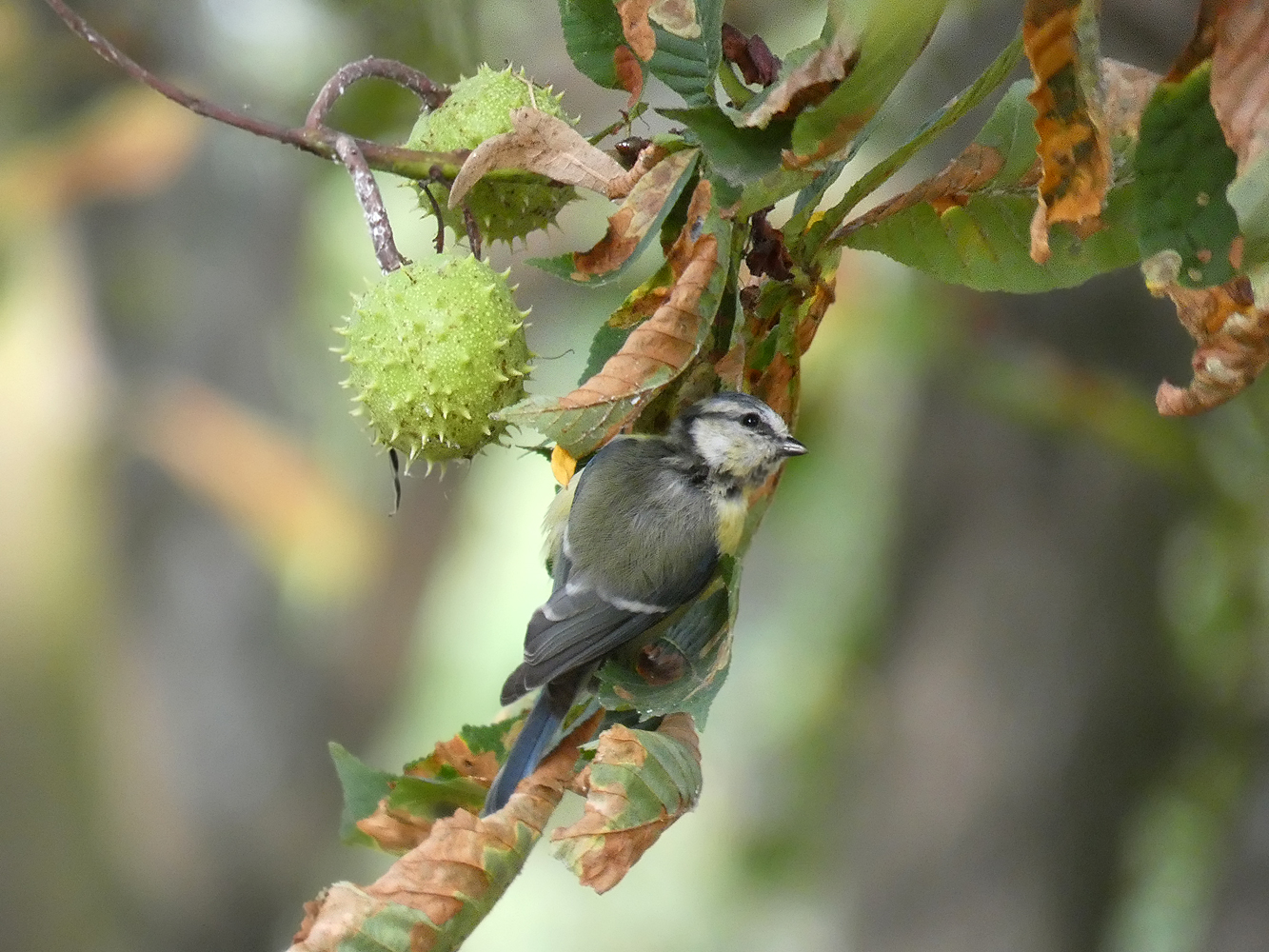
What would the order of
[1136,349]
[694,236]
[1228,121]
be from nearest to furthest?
[1228,121] → [694,236] → [1136,349]

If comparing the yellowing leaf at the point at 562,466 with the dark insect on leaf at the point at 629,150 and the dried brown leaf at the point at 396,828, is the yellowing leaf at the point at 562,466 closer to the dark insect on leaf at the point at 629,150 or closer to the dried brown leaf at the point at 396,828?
the dark insect on leaf at the point at 629,150

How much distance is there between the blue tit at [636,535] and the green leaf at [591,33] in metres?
0.64

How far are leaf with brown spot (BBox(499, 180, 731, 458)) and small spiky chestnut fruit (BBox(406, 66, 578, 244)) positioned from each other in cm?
23

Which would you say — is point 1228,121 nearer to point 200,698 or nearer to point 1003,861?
point 1003,861

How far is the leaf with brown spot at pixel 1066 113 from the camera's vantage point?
48.3 inches

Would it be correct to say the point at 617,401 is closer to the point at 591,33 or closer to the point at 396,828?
the point at 591,33

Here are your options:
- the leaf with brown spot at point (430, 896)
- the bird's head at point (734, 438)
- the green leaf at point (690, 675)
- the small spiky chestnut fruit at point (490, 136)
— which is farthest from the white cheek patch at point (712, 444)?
the leaf with brown spot at point (430, 896)

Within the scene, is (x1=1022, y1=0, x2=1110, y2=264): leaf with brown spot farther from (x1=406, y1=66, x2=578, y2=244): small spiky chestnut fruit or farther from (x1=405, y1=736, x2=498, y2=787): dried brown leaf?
(x1=405, y1=736, x2=498, y2=787): dried brown leaf

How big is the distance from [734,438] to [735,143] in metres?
0.88

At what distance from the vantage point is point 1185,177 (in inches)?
52.3

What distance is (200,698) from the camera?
5984 millimetres

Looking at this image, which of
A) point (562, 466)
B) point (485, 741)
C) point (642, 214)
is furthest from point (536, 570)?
point (642, 214)

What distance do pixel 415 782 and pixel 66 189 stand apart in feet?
15.1

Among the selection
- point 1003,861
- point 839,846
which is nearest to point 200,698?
point 839,846
